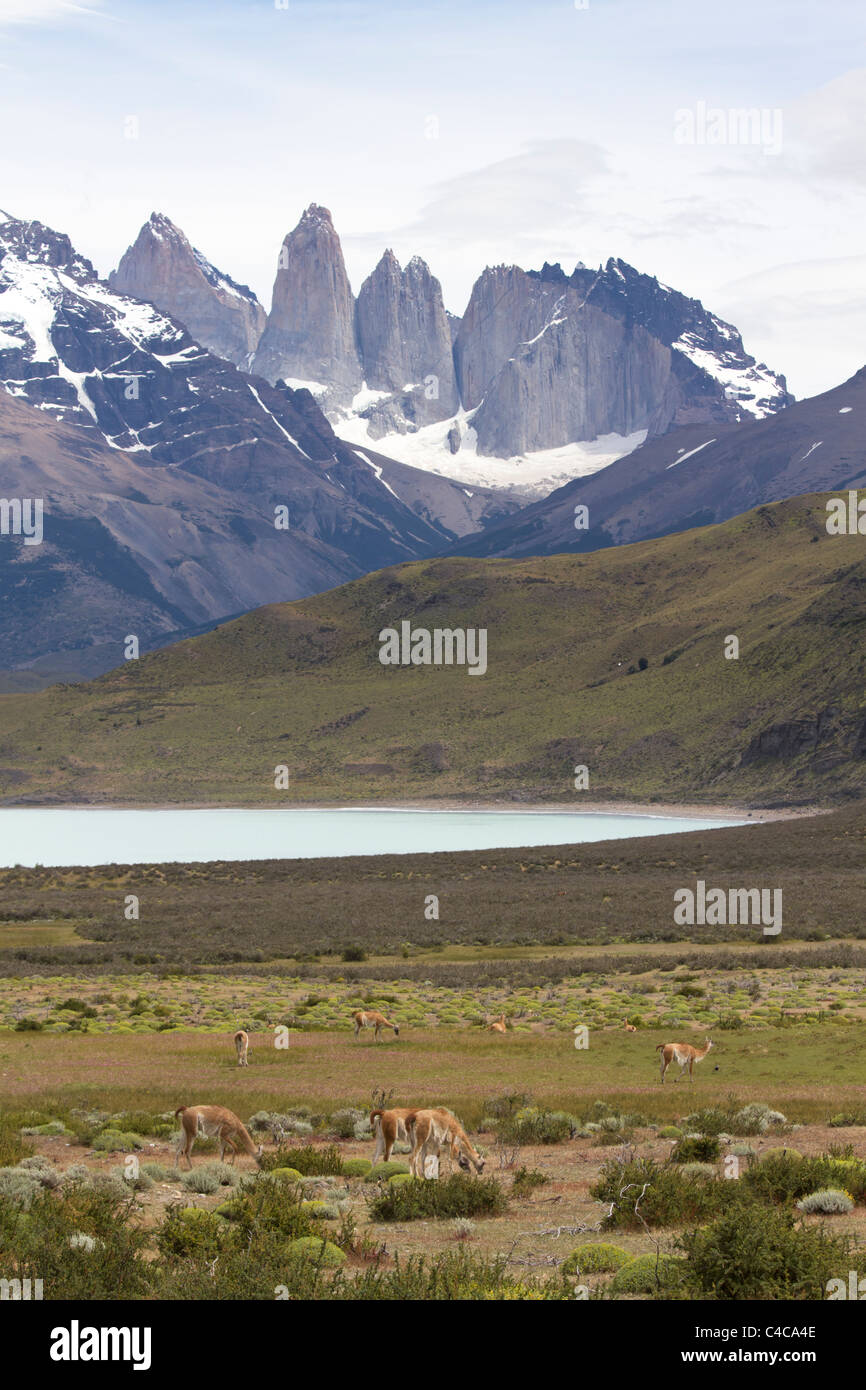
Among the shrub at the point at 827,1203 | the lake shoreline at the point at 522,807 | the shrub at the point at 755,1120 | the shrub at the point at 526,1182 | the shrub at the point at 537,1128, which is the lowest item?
the shrub at the point at 537,1128

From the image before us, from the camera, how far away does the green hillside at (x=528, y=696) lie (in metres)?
128

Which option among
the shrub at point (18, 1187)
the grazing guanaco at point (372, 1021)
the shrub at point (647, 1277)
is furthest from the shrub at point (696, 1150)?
the grazing guanaco at point (372, 1021)

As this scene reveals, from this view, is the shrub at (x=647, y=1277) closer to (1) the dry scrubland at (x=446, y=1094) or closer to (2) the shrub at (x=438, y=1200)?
(1) the dry scrubland at (x=446, y=1094)

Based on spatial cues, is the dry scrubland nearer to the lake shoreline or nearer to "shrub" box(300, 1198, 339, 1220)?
"shrub" box(300, 1198, 339, 1220)

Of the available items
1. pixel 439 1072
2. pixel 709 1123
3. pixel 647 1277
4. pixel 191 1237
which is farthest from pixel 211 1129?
pixel 439 1072

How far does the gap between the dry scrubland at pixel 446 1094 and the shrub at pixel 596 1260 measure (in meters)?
0.02

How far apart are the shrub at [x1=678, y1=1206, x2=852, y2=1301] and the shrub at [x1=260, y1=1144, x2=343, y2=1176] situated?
643 centimetres

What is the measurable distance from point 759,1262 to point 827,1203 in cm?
365

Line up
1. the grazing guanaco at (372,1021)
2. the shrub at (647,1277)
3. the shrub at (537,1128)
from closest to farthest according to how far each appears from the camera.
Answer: the shrub at (647,1277)
the shrub at (537,1128)
the grazing guanaco at (372,1021)

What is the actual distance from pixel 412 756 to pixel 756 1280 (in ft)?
449

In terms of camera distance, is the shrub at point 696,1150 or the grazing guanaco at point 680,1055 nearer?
the shrub at point 696,1150

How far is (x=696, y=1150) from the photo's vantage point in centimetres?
1492

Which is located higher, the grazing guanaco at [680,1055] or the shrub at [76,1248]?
the shrub at [76,1248]

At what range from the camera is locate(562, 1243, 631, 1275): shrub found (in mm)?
10250
